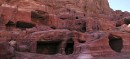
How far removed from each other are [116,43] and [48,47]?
24.1 feet

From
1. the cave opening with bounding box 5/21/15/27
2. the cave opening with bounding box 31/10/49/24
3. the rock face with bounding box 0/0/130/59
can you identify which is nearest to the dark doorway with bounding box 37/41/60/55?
the rock face with bounding box 0/0/130/59

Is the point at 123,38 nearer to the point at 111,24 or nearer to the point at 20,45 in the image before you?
the point at 20,45

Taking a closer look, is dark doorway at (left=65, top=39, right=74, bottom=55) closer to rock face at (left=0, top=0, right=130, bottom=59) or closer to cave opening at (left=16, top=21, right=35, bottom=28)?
rock face at (left=0, top=0, right=130, bottom=59)

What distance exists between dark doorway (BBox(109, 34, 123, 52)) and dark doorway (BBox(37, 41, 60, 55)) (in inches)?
225

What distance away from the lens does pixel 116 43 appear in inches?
1115

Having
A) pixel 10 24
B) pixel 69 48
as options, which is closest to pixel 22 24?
pixel 10 24

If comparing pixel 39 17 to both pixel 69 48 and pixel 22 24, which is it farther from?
pixel 69 48

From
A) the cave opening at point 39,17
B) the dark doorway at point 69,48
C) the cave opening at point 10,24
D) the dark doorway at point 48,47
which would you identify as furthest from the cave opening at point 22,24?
the dark doorway at point 69,48

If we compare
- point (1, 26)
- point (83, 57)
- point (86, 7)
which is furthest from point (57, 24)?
Result: point (86, 7)

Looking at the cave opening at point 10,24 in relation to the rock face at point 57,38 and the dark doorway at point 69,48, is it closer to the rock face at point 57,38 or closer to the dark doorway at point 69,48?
the rock face at point 57,38

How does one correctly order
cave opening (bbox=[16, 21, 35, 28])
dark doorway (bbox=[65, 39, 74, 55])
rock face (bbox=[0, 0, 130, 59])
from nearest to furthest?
rock face (bbox=[0, 0, 130, 59])
dark doorway (bbox=[65, 39, 74, 55])
cave opening (bbox=[16, 21, 35, 28])

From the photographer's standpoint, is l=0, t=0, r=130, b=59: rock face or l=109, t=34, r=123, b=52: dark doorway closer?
l=0, t=0, r=130, b=59: rock face

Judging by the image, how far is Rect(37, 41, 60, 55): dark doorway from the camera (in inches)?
1073

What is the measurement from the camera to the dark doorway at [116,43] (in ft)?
90.4
